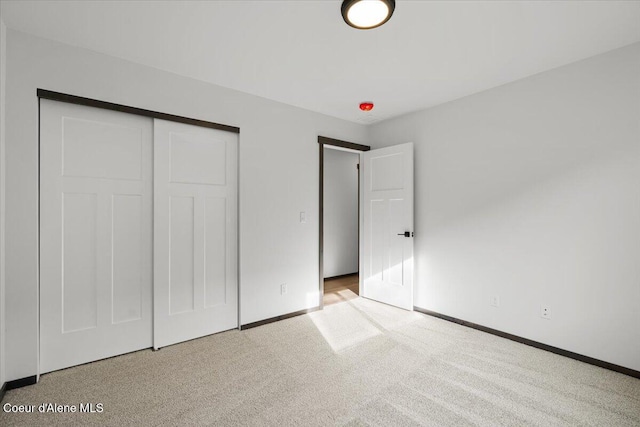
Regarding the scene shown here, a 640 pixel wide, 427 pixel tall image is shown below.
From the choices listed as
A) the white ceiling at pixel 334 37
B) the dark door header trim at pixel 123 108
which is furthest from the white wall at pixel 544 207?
the dark door header trim at pixel 123 108

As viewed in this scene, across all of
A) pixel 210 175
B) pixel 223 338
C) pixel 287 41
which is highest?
pixel 287 41

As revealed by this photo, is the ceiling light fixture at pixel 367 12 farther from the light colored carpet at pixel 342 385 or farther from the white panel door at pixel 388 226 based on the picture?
the light colored carpet at pixel 342 385

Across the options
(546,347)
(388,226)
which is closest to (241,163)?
(388,226)

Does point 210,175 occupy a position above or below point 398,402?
above

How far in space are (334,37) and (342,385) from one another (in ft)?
8.26

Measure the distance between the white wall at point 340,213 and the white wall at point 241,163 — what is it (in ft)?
4.93

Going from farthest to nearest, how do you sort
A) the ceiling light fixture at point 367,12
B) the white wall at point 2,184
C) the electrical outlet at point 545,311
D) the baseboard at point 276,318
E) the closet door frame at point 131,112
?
the baseboard at point 276,318 → the electrical outlet at point 545,311 → the closet door frame at point 131,112 → the white wall at point 2,184 → the ceiling light fixture at point 367,12

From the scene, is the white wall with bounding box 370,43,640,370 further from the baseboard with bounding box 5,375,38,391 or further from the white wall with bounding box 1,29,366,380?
the baseboard with bounding box 5,375,38,391

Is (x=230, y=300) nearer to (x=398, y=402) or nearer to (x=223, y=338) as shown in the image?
(x=223, y=338)

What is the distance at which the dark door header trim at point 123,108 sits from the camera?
2.27m

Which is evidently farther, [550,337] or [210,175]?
[210,175]

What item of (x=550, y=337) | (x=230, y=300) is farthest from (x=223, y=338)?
(x=550, y=337)

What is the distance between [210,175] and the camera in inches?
120

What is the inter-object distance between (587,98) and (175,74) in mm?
3577
